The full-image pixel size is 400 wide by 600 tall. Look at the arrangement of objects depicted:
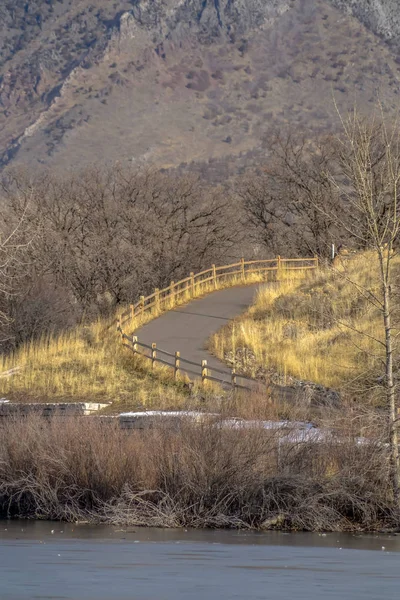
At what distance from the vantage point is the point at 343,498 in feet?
77.1

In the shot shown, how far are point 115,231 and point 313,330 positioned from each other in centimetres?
2171

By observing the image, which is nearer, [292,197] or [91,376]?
[91,376]

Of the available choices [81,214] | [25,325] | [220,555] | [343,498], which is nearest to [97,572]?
[220,555]

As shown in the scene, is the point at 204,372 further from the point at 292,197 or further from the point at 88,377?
the point at 292,197

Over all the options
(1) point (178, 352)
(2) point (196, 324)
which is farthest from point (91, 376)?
(2) point (196, 324)

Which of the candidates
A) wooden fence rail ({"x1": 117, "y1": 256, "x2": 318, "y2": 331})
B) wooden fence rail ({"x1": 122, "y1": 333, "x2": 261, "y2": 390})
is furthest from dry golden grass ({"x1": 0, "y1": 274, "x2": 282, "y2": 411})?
wooden fence rail ({"x1": 117, "y1": 256, "x2": 318, "y2": 331})

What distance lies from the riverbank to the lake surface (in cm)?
80

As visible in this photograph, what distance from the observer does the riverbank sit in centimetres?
2350

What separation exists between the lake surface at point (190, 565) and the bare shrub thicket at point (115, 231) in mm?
27359

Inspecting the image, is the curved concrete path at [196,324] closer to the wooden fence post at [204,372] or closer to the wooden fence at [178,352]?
the wooden fence at [178,352]

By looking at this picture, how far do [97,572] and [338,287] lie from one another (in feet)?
96.0

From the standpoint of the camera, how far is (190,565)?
18.4 meters

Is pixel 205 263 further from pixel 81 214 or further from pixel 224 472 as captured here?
pixel 224 472

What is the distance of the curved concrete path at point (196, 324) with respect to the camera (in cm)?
3909
